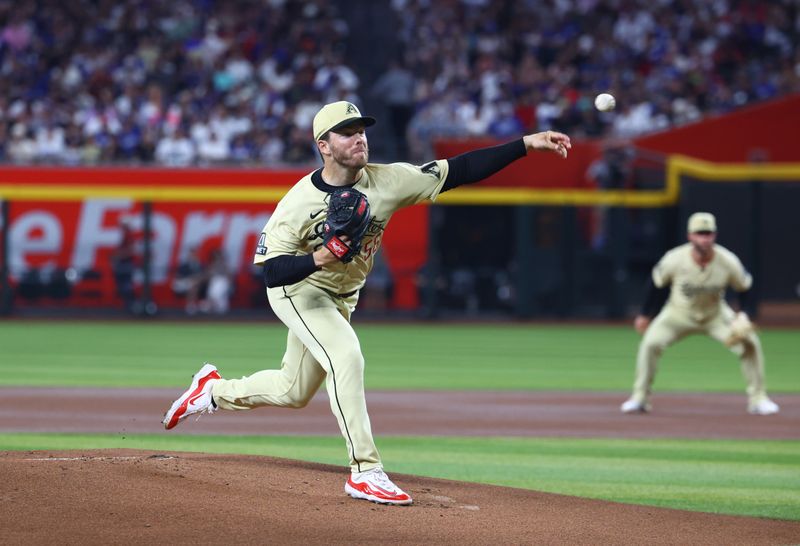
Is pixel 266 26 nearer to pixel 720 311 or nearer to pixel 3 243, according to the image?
pixel 3 243

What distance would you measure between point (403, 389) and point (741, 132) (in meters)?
12.9

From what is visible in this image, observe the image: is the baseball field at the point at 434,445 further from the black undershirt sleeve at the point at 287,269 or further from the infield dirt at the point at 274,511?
the black undershirt sleeve at the point at 287,269

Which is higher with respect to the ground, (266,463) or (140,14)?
(140,14)

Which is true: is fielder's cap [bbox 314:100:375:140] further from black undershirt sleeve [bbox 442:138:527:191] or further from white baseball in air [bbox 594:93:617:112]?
white baseball in air [bbox 594:93:617:112]

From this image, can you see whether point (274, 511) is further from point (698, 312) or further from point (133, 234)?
point (133, 234)

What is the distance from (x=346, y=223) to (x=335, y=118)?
685 mm

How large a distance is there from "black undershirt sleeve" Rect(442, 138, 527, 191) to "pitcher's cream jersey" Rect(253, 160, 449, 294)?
0.17 ft

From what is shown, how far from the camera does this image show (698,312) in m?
12.0

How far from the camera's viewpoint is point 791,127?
24031mm

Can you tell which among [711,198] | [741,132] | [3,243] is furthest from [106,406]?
[741,132]

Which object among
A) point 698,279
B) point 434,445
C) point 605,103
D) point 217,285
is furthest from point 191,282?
point 605,103

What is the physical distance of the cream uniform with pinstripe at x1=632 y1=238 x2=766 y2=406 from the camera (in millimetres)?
11656

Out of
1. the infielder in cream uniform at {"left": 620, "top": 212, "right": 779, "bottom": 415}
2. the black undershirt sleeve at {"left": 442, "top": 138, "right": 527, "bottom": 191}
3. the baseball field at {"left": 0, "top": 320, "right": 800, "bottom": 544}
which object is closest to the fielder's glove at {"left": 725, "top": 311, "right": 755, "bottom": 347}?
the infielder in cream uniform at {"left": 620, "top": 212, "right": 779, "bottom": 415}

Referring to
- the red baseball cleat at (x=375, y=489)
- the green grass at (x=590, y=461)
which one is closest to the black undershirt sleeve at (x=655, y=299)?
the green grass at (x=590, y=461)
